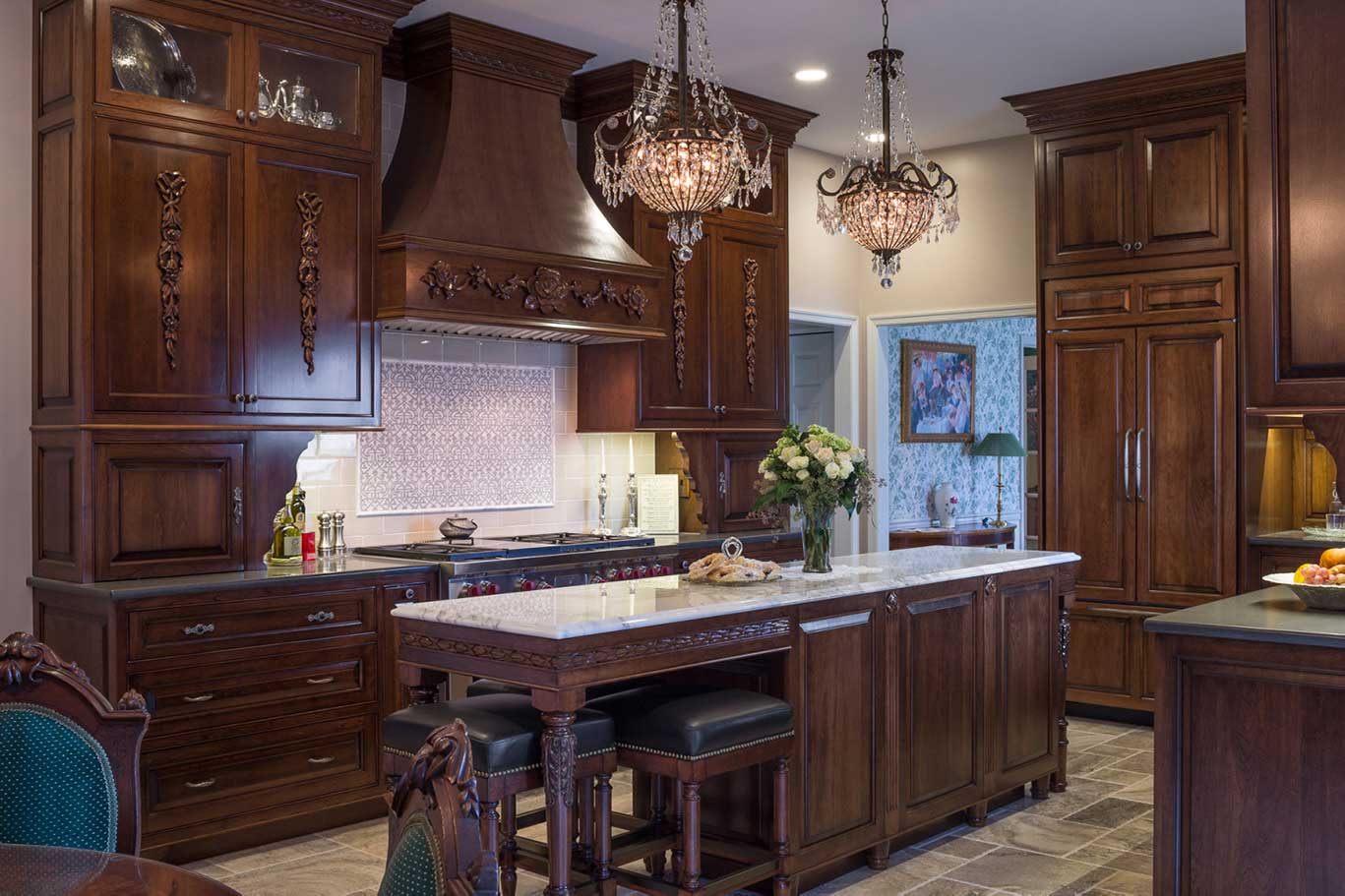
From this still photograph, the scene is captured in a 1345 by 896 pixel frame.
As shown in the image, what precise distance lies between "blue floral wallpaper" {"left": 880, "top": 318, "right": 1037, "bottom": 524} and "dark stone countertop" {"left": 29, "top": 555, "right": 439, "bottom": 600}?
15.0 ft

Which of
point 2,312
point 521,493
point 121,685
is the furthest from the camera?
point 521,493

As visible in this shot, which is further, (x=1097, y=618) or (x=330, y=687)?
(x=1097, y=618)

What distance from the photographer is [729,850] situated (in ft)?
12.5

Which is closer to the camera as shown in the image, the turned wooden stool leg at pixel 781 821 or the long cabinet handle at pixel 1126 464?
the turned wooden stool leg at pixel 781 821

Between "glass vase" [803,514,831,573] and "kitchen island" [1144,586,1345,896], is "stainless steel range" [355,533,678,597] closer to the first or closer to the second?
"glass vase" [803,514,831,573]

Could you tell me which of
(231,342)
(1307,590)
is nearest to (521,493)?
(231,342)

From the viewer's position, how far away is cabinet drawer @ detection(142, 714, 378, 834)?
13.6ft

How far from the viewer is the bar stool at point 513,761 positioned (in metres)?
3.19

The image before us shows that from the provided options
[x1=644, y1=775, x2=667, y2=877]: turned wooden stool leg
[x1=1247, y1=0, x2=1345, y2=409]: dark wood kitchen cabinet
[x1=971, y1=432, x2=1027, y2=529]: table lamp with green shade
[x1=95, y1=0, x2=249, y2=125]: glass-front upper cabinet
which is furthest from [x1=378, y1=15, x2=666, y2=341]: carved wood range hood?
[x1=971, y1=432, x2=1027, y2=529]: table lamp with green shade

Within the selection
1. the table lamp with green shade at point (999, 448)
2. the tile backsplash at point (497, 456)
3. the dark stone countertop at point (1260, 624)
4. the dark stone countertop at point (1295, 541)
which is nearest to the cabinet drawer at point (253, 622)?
the tile backsplash at point (497, 456)

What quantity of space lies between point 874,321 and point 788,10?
2902mm

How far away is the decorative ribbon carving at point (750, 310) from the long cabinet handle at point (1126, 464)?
6.29 ft

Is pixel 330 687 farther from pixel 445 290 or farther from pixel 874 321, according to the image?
pixel 874 321

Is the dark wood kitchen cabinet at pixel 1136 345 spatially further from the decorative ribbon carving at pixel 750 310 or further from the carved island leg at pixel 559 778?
the carved island leg at pixel 559 778
